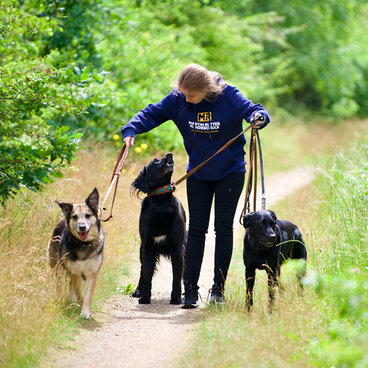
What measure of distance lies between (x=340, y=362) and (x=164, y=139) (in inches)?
313

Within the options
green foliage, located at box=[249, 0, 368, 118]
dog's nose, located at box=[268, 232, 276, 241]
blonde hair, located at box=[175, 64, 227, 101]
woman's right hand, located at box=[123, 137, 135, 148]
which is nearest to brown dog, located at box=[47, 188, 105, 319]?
woman's right hand, located at box=[123, 137, 135, 148]

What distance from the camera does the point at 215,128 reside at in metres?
5.22

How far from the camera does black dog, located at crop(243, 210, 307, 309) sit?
4.67m

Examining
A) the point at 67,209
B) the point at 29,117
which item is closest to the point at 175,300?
the point at 67,209

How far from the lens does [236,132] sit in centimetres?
528

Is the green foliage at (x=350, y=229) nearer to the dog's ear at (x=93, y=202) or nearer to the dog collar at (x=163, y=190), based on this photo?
the dog collar at (x=163, y=190)

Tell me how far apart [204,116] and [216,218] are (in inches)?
36.6

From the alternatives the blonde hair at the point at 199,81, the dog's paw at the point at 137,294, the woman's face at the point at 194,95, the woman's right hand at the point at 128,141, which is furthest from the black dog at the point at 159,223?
the blonde hair at the point at 199,81

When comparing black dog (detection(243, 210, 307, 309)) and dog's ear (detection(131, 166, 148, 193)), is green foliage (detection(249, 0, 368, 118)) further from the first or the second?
black dog (detection(243, 210, 307, 309))

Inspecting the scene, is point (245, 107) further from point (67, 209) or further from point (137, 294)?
point (137, 294)

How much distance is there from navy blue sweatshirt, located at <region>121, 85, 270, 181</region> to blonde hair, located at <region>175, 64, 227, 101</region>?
8 cm

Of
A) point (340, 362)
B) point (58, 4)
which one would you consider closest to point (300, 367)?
point (340, 362)

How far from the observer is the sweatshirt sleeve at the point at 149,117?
5473mm

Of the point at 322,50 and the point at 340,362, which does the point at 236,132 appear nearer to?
the point at 340,362
